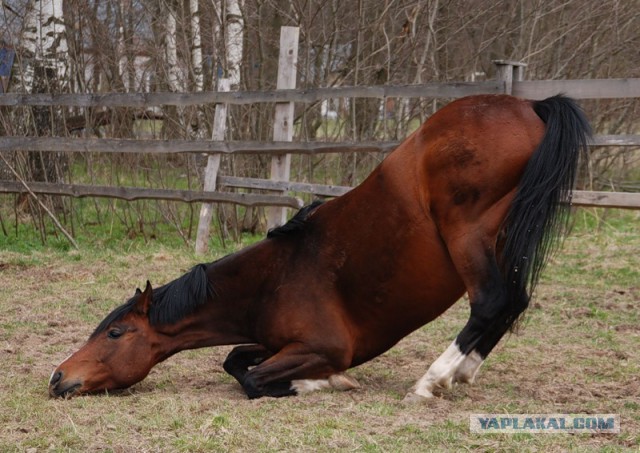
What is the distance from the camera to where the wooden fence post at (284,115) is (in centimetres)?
887

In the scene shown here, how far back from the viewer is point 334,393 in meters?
4.48

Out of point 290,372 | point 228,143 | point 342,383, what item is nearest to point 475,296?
point 342,383

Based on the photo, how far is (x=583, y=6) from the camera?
35.9 feet

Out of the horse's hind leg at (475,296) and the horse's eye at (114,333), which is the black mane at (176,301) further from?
the horse's hind leg at (475,296)

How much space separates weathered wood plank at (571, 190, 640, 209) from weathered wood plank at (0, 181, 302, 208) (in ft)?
8.80

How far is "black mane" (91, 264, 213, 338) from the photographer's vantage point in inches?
182

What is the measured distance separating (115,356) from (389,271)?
1.45 metres

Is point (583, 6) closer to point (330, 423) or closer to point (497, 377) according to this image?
point (497, 377)

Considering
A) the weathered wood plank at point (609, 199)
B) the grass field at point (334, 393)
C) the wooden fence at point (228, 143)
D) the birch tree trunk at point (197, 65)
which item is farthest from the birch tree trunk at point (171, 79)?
the weathered wood plank at point (609, 199)

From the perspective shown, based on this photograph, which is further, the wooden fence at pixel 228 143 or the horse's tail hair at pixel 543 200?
the wooden fence at pixel 228 143

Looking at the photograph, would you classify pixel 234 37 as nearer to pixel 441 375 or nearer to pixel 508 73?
pixel 508 73

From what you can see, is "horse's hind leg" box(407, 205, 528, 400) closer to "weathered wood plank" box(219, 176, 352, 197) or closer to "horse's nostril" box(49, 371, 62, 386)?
"horse's nostril" box(49, 371, 62, 386)

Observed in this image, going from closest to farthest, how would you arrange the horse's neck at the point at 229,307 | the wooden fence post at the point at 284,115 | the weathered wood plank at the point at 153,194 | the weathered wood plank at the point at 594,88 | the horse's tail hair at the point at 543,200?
the horse's tail hair at the point at 543,200, the horse's neck at the point at 229,307, the weathered wood plank at the point at 594,88, the weathered wood plank at the point at 153,194, the wooden fence post at the point at 284,115

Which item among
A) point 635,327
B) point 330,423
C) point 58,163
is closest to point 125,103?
point 58,163
